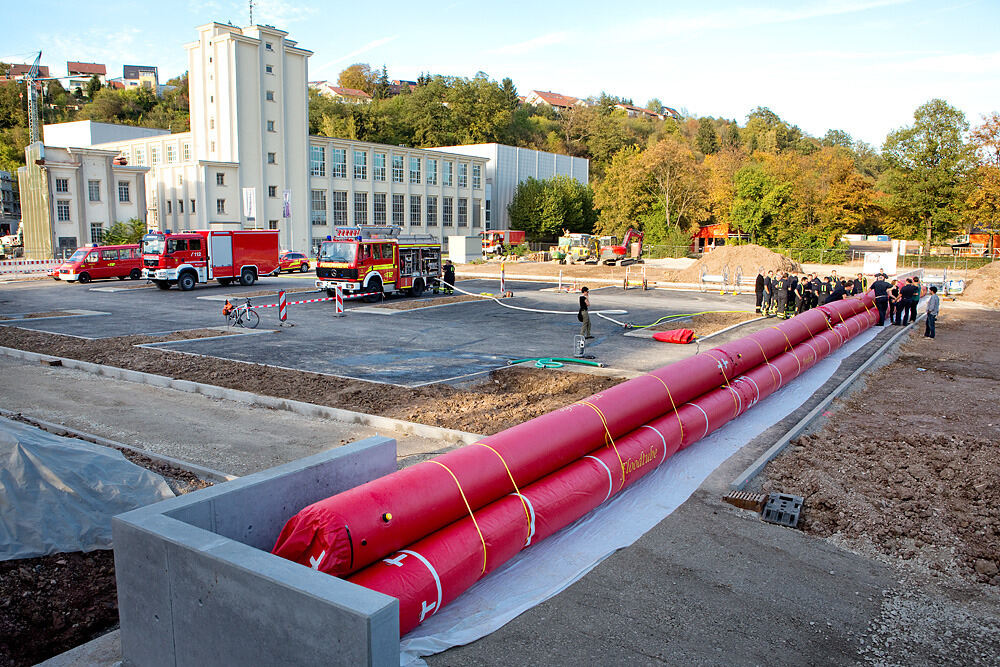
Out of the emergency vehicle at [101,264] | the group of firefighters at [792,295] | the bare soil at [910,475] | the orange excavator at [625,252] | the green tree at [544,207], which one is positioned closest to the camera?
the bare soil at [910,475]

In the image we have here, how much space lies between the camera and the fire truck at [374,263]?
98.4 ft

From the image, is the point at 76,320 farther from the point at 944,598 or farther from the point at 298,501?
the point at 944,598

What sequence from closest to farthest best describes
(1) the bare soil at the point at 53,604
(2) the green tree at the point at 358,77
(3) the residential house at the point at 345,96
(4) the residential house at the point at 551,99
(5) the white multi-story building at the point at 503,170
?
(1) the bare soil at the point at 53,604 → (5) the white multi-story building at the point at 503,170 → (3) the residential house at the point at 345,96 → (2) the green tree at the point at 358,77 → (4) the residential house at the point at 551,99

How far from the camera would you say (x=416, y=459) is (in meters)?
9.46

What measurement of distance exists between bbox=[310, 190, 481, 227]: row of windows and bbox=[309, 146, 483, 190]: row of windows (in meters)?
1.77

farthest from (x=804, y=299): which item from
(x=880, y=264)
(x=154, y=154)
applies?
(x=154, y=154)

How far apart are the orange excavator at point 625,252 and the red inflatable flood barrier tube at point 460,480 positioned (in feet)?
162

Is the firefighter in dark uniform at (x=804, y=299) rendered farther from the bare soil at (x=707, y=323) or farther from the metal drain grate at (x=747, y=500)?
the metal drain grate at (x=747, y=500)

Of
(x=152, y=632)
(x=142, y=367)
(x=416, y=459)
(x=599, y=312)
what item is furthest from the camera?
(x=599, y=312)

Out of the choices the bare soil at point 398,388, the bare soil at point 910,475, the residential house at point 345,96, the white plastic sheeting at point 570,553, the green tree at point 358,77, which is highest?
the green tree at point 358,77

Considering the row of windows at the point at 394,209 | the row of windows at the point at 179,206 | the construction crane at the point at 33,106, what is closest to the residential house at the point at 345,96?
the row of windows at the point at 394,209

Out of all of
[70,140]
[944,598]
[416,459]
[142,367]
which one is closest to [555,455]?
[416,459]

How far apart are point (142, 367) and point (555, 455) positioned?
11.4 m

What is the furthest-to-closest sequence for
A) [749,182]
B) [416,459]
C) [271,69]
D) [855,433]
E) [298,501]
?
[749,182], [271,69], [855,433], [416,459], [298,501]
